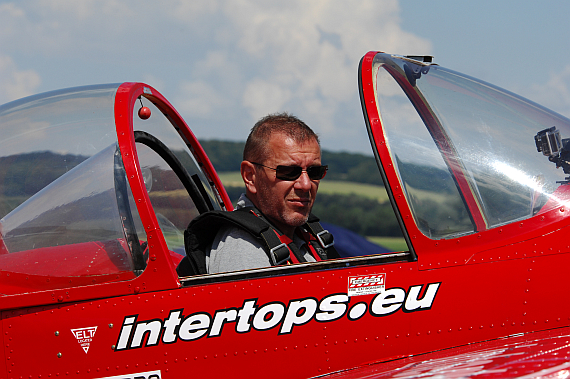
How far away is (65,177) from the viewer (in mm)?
2377

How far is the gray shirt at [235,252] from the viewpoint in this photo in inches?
87.4

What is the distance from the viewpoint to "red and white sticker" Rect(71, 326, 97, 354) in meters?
2.05

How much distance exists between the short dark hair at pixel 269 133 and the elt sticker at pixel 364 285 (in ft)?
2.73

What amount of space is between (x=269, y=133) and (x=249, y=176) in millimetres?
262

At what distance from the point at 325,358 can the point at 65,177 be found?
5.08ft

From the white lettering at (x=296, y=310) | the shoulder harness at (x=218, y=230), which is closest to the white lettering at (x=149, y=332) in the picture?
the shoulder harness at (x=218, y=230)

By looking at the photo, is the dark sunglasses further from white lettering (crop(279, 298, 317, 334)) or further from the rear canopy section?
white lettering (crop(279, 298, 317, 334))

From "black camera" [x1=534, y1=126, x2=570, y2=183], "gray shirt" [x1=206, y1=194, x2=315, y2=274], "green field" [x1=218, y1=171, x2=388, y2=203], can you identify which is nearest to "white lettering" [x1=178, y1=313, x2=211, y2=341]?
"gray shirt" [x1=206, y1=194, x2=315, y2=274]

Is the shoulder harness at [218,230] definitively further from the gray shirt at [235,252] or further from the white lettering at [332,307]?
the white lettering at [332,307]

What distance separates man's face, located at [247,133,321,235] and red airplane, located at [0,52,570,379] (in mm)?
424

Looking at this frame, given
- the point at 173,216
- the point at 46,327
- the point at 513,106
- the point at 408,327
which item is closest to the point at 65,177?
the point at 46,327

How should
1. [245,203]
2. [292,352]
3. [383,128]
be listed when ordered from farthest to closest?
[245,203]
[383,128]
[292,352]

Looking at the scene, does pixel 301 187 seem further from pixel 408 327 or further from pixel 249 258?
pixel 408 327

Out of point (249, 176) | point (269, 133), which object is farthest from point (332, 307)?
point (269, 133)
